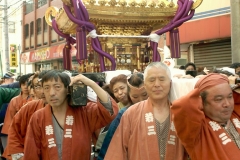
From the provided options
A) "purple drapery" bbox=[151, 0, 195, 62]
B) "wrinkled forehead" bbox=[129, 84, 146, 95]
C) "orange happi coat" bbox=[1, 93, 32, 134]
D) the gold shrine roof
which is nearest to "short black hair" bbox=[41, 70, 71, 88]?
"wrinkled forehead" bbox=[129, 84, 146, 95]

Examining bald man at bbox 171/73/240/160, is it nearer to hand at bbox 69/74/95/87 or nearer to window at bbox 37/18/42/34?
hand at bbox 69/74/95/87

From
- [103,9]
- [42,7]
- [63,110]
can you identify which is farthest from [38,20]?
[63,110]

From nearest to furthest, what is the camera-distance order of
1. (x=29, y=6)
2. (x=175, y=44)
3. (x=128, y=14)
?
1. (x=128, y=14)
2. (x=175, y=44)
3. (x=29, y=6)

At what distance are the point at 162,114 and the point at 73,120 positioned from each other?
0.78m

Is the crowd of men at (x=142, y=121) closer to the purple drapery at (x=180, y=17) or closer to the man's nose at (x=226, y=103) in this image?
the man's nose at (x=226, y=103)

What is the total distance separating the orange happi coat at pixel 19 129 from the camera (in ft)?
9.51

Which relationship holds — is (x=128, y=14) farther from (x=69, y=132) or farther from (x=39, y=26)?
(x=39, y=26)

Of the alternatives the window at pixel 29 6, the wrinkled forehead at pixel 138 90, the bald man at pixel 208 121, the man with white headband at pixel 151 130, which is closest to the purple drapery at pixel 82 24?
the wrinkled forehead at pixel 138 90

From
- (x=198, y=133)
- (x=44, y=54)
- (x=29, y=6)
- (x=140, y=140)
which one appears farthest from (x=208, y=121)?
(x=29, y=6)

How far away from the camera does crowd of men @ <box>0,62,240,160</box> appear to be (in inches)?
76.3

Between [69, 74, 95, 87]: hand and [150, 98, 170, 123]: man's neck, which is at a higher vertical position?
[69, 74, 95, 87]: hand

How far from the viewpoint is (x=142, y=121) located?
7.29ft

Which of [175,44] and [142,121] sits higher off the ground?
[175,44]

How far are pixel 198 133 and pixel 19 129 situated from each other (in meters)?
1.82
